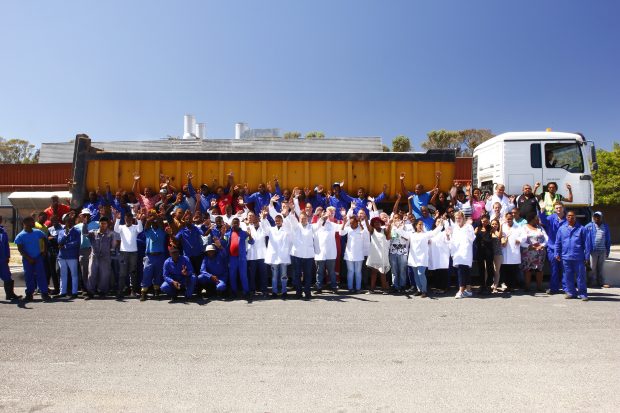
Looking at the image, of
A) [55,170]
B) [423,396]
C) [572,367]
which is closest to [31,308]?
[423,396]

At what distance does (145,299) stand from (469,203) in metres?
7.50

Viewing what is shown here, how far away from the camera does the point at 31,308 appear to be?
8.17 metres

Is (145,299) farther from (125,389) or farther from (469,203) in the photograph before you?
(469,203)

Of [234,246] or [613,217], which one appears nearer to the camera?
[234,246]

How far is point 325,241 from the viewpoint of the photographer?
9562 millimetres

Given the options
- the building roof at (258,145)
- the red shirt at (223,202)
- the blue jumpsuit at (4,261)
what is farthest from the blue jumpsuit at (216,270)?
the building roof at (258,145)

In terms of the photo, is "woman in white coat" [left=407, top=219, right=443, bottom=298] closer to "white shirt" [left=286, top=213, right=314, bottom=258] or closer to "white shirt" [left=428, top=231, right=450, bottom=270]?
"white shirt" [left=428, top=231, right=450, bottom=270]

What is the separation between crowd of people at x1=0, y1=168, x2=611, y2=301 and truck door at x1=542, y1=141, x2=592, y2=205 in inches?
35.0

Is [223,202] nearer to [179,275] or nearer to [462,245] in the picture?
[179,275]

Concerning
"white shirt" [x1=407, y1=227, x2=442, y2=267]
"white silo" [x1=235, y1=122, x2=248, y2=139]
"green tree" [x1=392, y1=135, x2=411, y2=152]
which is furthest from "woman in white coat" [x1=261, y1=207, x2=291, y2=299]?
"green tree" [x1=392, y1=135, x2=411, y2=152]

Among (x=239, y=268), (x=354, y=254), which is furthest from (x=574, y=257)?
(x=239, y=268)

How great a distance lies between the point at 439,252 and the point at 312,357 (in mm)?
Answer: 5016

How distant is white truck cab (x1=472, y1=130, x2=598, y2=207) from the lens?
11.1m

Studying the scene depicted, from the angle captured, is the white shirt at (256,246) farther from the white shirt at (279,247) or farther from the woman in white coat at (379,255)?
the woman in white coat at (379,255)
